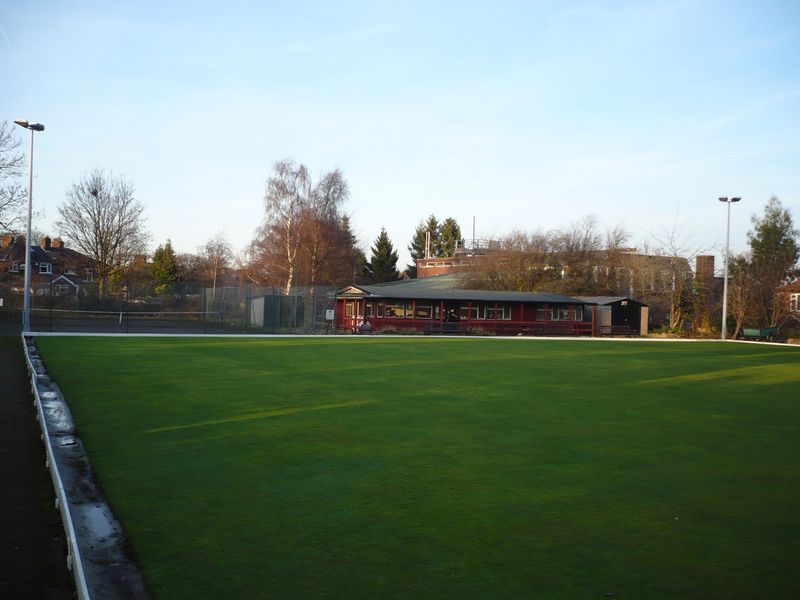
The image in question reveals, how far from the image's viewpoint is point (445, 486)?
7305 millimetres

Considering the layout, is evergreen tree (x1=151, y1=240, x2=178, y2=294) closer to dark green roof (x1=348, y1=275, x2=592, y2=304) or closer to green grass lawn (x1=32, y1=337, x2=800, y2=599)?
dark green roof (x1=348, y1=275, x2=592, y2=304)

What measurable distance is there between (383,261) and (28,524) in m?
77.6

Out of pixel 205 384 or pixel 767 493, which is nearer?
pixel 767 493

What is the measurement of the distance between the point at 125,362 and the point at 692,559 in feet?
56.6

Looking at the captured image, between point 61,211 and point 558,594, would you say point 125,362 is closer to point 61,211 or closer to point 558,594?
point 558,594

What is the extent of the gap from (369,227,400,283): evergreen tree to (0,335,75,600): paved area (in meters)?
72.6

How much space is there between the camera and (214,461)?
26.9ft

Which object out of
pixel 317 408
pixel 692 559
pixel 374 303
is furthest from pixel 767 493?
pixel 374 303

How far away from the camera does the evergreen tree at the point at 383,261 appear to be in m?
83.1

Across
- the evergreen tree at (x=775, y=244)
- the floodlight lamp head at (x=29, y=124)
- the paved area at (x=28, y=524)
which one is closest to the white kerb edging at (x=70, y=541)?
the paved area at (x=28, y=524)

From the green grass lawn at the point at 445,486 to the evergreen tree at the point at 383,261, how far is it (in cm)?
6736

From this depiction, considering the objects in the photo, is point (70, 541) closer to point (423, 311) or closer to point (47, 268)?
point (423, 311)

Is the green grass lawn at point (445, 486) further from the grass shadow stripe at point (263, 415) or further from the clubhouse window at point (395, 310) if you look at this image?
the clubhouse window at point (395, 310)

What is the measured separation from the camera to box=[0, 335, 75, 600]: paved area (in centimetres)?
480
